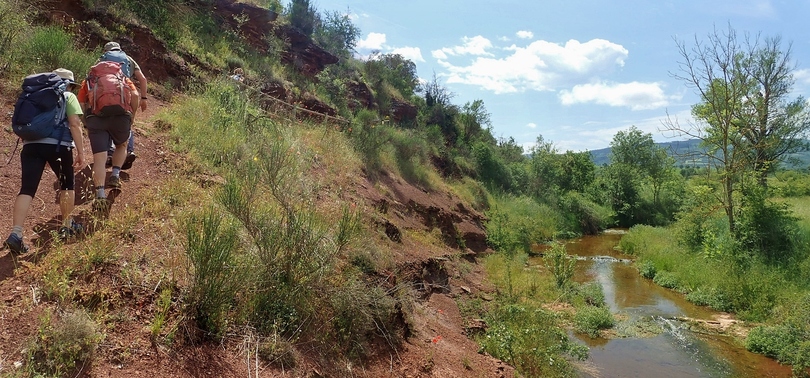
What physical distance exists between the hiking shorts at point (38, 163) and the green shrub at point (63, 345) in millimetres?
1592

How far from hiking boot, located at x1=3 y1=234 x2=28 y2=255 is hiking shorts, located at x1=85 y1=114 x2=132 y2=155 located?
1.33 m

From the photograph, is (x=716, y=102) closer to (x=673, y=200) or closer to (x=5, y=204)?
(x=5, y=204)

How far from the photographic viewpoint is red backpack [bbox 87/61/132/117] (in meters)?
4.94

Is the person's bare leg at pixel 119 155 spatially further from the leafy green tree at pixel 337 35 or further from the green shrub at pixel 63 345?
the leafy green tree at pixel 337 35

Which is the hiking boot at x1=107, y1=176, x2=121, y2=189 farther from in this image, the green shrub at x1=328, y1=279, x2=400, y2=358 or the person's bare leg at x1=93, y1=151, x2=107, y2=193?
the green shrub at x1=328, y1=279, x2=400, y2=358

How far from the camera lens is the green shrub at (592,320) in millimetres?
10430

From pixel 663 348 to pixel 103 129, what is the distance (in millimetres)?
10777

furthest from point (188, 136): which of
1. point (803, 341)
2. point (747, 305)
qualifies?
point (747, 305)

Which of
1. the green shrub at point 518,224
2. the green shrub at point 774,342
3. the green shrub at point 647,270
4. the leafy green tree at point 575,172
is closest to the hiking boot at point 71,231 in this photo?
the green shrub at point 774,342

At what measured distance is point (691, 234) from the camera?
16219mm

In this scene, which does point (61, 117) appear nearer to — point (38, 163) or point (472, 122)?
point (38, 163)

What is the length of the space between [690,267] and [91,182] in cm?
1628

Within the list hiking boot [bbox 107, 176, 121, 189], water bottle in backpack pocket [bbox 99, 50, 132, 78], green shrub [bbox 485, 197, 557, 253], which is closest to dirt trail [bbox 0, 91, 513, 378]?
hiking boot [bbox 107, 176, 121, 189]

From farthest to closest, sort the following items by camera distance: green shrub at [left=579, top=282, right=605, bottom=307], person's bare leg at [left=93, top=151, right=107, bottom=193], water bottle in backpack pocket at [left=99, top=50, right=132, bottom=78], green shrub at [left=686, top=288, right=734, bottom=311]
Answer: green shrub at [left=579, top=282, right=605, bottom=307], green shrub at [left=686, top=288, right=734, bottom=311], water bottle in backpack pocket at [left=99, top=50, right=132, bottom=78], person's bare leg at [left=93, top=151, right=107, bottom=193]
